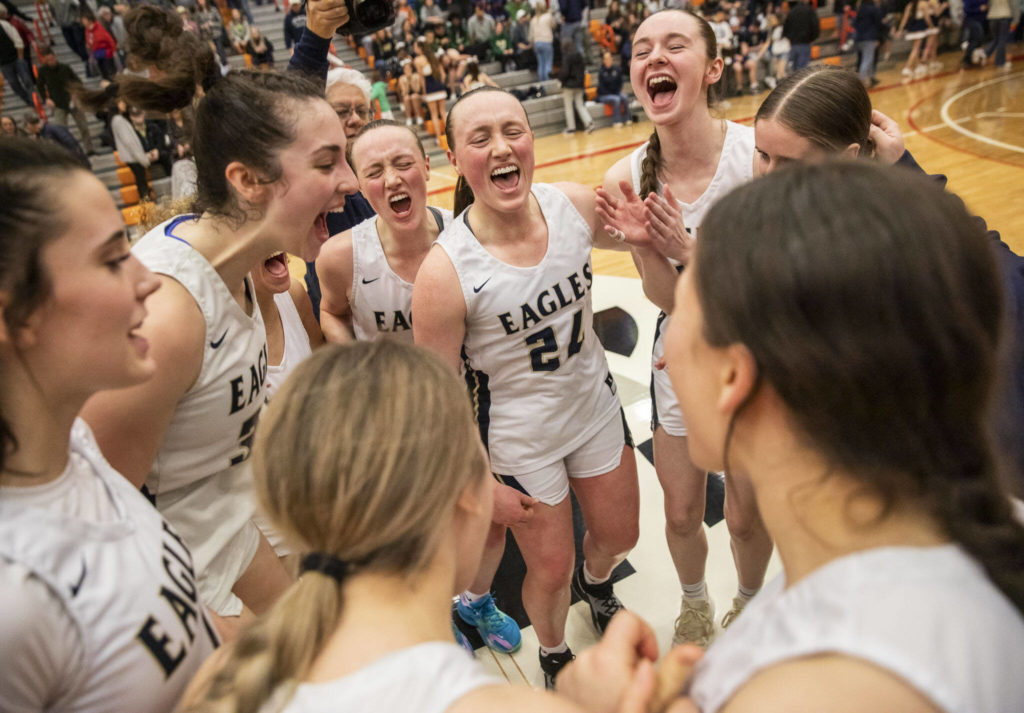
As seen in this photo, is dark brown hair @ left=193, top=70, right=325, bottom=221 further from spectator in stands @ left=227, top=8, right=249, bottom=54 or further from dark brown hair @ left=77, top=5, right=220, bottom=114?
spectator in stands @ left=227, top=8, right=249, bottom=54

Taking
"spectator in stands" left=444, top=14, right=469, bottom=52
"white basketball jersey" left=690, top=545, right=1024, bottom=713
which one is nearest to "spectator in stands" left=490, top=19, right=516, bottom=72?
"spectator in stands" left=444, top=14, right=469, bottom=52

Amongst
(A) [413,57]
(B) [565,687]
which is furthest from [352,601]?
(A) [413,57]

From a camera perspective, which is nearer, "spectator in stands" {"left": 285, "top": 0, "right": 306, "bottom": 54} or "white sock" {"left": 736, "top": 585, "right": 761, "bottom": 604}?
"white sock" {"left": 736, "top": 585, "right": 761, "bottom": 604}

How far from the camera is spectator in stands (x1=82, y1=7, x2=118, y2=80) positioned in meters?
11.2

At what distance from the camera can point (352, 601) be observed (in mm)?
874

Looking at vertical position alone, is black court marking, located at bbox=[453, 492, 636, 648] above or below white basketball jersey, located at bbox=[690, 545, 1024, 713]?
below

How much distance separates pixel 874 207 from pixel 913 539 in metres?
0.40

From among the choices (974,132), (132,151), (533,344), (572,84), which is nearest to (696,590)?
(533,344)

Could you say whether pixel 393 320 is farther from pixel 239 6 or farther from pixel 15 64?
pixel 239 6

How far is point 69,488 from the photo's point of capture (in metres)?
1.03

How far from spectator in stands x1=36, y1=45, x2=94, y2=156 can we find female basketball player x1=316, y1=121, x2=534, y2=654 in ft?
32.5

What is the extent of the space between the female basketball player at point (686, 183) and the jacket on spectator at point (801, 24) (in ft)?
35.9

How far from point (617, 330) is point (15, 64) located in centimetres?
1168

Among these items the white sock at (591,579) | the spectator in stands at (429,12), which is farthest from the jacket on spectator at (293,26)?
the white sock at (591,579)
